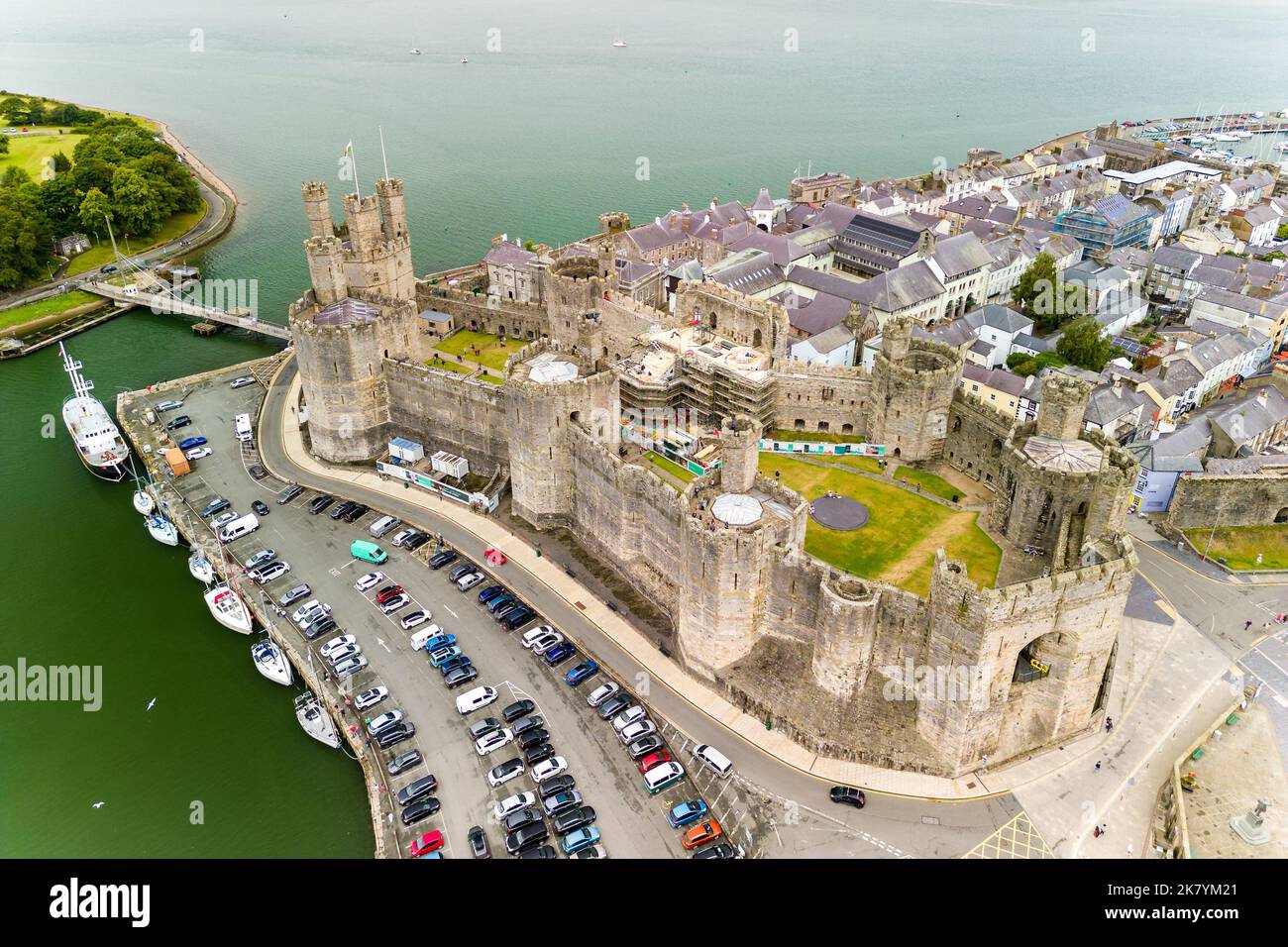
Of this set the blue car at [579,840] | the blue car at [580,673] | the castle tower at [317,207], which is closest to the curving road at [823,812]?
the blue car at [580,673]

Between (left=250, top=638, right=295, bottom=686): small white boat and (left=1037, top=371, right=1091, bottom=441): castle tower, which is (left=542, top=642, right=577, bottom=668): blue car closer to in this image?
(left=250, top=638, right=295, bottom=686): small white boat

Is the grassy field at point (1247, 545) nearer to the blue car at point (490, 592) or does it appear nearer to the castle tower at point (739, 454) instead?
the castle tower at point (739, 454)

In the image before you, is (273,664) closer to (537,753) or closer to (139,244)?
(537,753)

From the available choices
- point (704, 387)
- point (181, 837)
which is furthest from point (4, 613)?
point (704, 387)

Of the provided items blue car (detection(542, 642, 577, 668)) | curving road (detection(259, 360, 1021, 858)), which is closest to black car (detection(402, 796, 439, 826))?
blue car (detection(542, 642, 577, 668))

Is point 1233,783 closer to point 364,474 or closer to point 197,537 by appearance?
point 364,474
